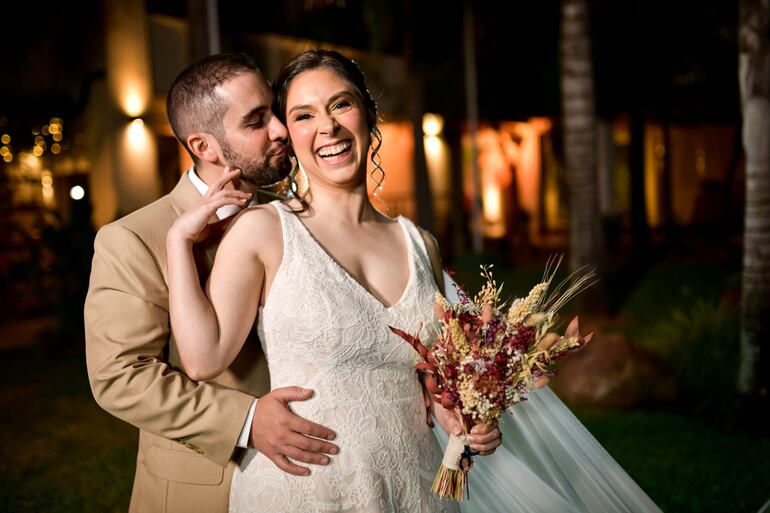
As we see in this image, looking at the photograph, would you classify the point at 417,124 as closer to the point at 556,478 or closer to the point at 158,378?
the point at 556,478

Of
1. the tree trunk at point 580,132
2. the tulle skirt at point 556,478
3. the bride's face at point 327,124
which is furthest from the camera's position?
the tree trunk at point 580,132

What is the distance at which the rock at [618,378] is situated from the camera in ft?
25.6

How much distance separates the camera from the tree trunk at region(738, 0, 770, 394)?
20.4 ft

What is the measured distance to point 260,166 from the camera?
2.75 meters

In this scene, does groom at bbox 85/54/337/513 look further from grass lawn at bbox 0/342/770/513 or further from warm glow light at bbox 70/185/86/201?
warm glow light at bbox 70/185/86/201

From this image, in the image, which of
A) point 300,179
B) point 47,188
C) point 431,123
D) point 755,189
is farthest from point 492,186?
point 300,179

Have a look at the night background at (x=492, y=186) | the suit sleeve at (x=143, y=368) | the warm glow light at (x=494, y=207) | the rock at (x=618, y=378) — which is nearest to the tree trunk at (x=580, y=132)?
the night background at (x=492, y=186)

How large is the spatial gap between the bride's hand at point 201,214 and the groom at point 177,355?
0.25 feet

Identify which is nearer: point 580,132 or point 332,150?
point 332,150

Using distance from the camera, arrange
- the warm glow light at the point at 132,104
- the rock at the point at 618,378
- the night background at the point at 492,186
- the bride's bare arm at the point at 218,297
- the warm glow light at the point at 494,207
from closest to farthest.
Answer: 1. the bride's bare arm at the point at 218,297
2. the night background at the point at 492,186
3. the rock at the point at 618,378
4. the warm glow light at the point at 132,104
5. the warm glow light at the point at 494,207

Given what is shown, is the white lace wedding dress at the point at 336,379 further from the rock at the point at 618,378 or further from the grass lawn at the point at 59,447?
the rock at the point at 618,378

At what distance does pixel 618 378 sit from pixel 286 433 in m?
6.11

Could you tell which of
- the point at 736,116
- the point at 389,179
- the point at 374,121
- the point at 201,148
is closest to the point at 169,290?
the point at 201,148

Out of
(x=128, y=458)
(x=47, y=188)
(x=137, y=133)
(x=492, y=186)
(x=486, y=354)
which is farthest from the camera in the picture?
(x=492, y=186)
